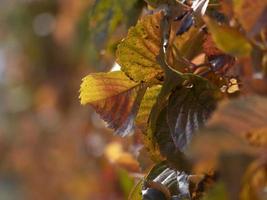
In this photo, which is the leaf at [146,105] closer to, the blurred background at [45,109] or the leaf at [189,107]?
the leaf at [189,107]

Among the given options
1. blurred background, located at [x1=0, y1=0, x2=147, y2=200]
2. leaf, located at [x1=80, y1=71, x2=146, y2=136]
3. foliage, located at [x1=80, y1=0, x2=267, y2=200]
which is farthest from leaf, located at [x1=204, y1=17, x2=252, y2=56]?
blurred background, located at [x1=0, y1=0, x2=147, y2=200]

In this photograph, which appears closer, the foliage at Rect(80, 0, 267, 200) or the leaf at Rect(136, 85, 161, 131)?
the foliage at Rect(80, 0, 267, 200)

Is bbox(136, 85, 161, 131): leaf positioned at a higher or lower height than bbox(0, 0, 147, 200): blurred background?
lower

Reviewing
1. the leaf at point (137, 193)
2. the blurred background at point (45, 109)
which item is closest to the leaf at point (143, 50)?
the leaf at point (137, 193)

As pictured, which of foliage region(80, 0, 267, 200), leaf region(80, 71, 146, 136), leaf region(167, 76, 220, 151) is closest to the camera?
foliage region(80, 0, 267, 200)

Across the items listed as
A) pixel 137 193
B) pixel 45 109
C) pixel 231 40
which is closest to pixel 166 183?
pixel 137 193

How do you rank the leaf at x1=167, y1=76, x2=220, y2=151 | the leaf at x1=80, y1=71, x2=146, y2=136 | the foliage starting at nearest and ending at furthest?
the foliage
the leaf at x1=167, y1=76, x2=220, y2=151
the leaf at x1=80, y1=71, x2=146, y2=136

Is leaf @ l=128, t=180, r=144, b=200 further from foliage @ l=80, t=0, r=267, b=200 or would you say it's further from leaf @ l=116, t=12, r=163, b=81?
leaf @ l=116, t=12, r=163, b=81
